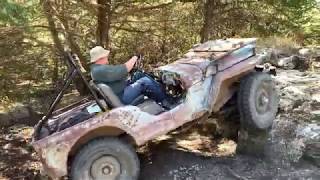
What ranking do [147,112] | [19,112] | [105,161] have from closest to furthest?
[105,161]
[147,112]
[19,112]

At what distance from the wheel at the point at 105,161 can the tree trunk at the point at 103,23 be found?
4400mm

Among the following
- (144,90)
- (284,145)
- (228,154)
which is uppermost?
(144,90)

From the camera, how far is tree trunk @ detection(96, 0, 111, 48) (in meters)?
9.10

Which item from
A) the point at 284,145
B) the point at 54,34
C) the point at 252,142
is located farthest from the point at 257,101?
the point at 54,34

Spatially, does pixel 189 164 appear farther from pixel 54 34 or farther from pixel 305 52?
pixel 305 52

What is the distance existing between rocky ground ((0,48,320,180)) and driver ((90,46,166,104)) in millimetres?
904

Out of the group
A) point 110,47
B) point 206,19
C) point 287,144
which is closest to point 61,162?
point 287,144

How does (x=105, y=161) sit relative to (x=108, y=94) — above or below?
below

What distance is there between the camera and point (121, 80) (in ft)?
18.0

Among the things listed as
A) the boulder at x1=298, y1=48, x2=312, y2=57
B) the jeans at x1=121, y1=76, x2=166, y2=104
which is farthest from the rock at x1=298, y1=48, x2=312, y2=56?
the jeans at x1=121, y1=76, x2=166, y2=104

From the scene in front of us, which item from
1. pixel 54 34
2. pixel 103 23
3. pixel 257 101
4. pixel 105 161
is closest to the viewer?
pixel 105 161

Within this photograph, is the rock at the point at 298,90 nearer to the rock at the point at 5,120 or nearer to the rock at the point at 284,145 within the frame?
the rock at the point at 284,145

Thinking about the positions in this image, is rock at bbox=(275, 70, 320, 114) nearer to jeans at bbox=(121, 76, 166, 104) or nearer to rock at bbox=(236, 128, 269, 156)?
rock at bbox=(236, 128, 269, 156)

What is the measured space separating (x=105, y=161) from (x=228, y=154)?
6.30ft
